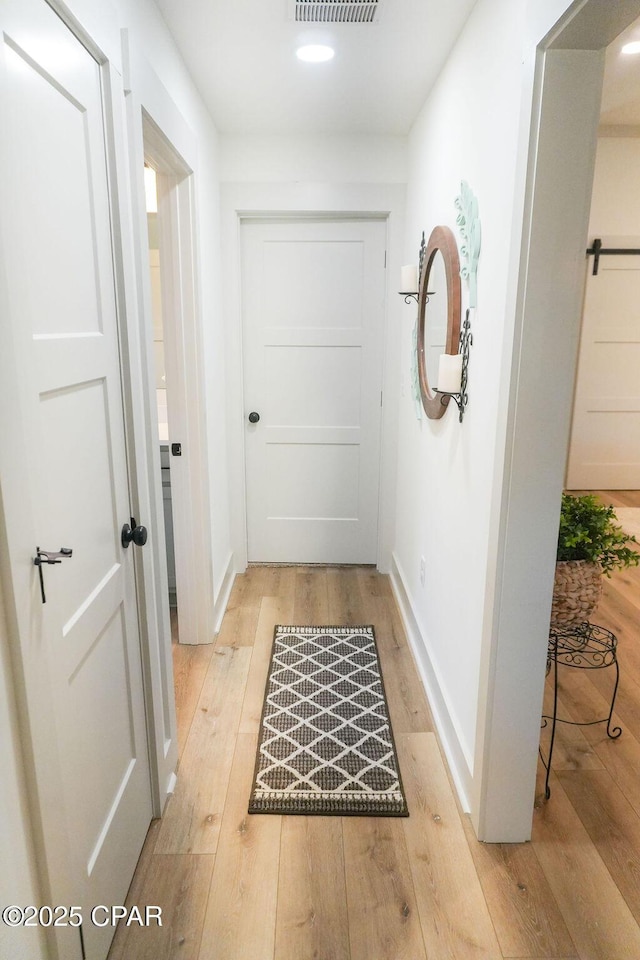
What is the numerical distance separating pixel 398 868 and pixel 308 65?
268 cm

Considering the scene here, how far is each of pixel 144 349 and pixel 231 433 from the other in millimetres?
1763

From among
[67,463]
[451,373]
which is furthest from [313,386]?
[67,463]

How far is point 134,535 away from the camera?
1.57 m

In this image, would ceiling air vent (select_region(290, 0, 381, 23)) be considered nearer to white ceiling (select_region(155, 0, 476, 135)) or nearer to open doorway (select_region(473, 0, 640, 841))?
white ceiling (select_region(155, 0, 476, 135))

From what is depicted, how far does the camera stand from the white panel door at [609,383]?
4.68m

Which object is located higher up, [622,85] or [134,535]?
[622,85]

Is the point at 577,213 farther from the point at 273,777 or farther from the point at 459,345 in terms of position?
the point at 273,777

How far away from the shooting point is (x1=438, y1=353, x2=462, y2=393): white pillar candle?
1937mm

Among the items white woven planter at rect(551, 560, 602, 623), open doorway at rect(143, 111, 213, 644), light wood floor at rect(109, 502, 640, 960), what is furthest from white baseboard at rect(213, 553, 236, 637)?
white woven planter at rect(551, 560, 602, 623)

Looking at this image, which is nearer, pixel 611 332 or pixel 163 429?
pixel 163 429

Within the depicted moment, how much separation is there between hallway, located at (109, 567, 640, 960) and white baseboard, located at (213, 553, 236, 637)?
2.45 feet

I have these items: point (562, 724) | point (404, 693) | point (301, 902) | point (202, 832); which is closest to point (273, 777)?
point (202, 832)

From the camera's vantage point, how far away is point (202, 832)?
1767 mm

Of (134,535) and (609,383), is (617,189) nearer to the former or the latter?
(609,383)
